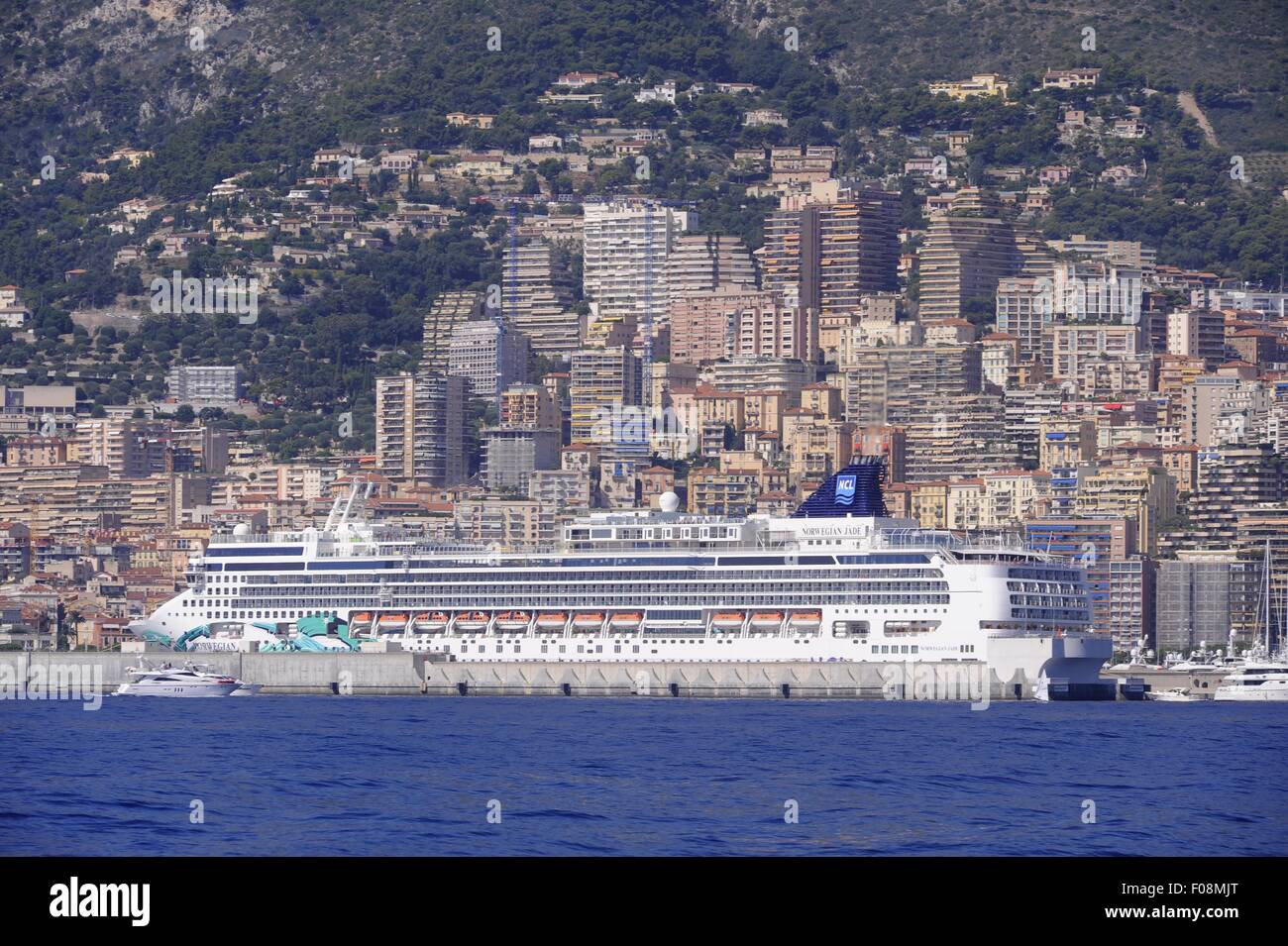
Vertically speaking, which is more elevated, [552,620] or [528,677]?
[552,620]

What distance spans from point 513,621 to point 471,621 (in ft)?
5.30

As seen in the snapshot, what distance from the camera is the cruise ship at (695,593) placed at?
68.7 metres

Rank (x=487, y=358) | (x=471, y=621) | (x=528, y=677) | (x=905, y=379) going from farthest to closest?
(x=487, y=358)
(x=905, y=379)
(x=471, y=621)
(x=528, y=677)

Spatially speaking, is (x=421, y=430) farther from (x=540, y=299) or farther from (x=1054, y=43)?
(x=1054, y=43)

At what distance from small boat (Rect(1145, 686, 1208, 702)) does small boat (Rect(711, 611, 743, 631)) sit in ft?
37.6

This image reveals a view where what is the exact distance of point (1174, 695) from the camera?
71.0 metres

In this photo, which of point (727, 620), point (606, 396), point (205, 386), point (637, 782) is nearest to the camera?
point (637, 782)

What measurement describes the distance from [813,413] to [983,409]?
8.86 metres

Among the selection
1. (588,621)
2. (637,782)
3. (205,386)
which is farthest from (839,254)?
(637,782)

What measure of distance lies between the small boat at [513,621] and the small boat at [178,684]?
766cm

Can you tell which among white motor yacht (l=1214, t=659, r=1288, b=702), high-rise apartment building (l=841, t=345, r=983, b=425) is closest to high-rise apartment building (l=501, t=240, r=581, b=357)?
high-rise apartment building (l=841, t=345, r=983, b=425)

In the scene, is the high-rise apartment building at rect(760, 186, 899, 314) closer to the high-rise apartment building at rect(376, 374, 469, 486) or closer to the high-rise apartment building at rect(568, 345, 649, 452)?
the high-rise apartment building at rect(568, 345, 649, 452)
